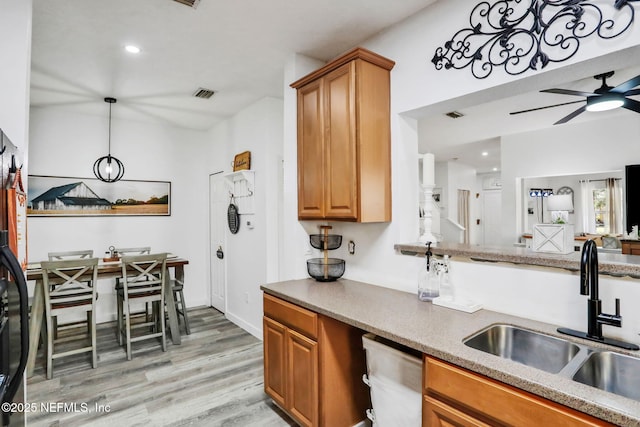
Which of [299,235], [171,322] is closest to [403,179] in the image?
[299,235]

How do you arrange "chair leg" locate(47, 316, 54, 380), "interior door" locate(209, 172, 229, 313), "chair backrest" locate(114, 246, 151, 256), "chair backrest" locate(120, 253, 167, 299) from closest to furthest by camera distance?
1. "chair leg" locate(47, 316, 54, 380)
2. "chair backrest" locate(120, 253, 167, 299)
3. "chair backrest" locate(114, 246, 151, 256)
4. "interior door" locate(209, 172, 229, 313)

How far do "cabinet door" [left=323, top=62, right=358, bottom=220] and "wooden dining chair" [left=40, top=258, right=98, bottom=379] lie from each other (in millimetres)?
2340

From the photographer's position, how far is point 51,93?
11.4ft

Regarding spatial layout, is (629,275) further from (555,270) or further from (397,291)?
(397,291)

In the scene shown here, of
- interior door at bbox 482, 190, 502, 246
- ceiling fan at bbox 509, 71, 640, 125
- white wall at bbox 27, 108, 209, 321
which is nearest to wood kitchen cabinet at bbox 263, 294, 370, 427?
ceiling fan at bbox 509, 71, 640, 125

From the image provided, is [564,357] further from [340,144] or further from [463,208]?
[463,208]

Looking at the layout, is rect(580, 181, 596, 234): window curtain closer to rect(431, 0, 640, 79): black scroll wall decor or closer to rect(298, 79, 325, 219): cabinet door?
rect(431, 0, 640, 79): black scroll wall decor

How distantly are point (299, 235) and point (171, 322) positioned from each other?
186 centimetres

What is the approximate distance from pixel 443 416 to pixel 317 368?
778mm

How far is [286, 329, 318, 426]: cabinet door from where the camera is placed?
75.6 inches

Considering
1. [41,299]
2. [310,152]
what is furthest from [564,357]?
[41,299]

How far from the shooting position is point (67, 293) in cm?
312

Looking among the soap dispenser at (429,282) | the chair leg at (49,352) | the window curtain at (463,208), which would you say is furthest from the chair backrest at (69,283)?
the window curtain at (463,208)

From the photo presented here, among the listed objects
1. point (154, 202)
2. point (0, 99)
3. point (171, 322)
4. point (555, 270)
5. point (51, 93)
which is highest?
point (51, 93)
